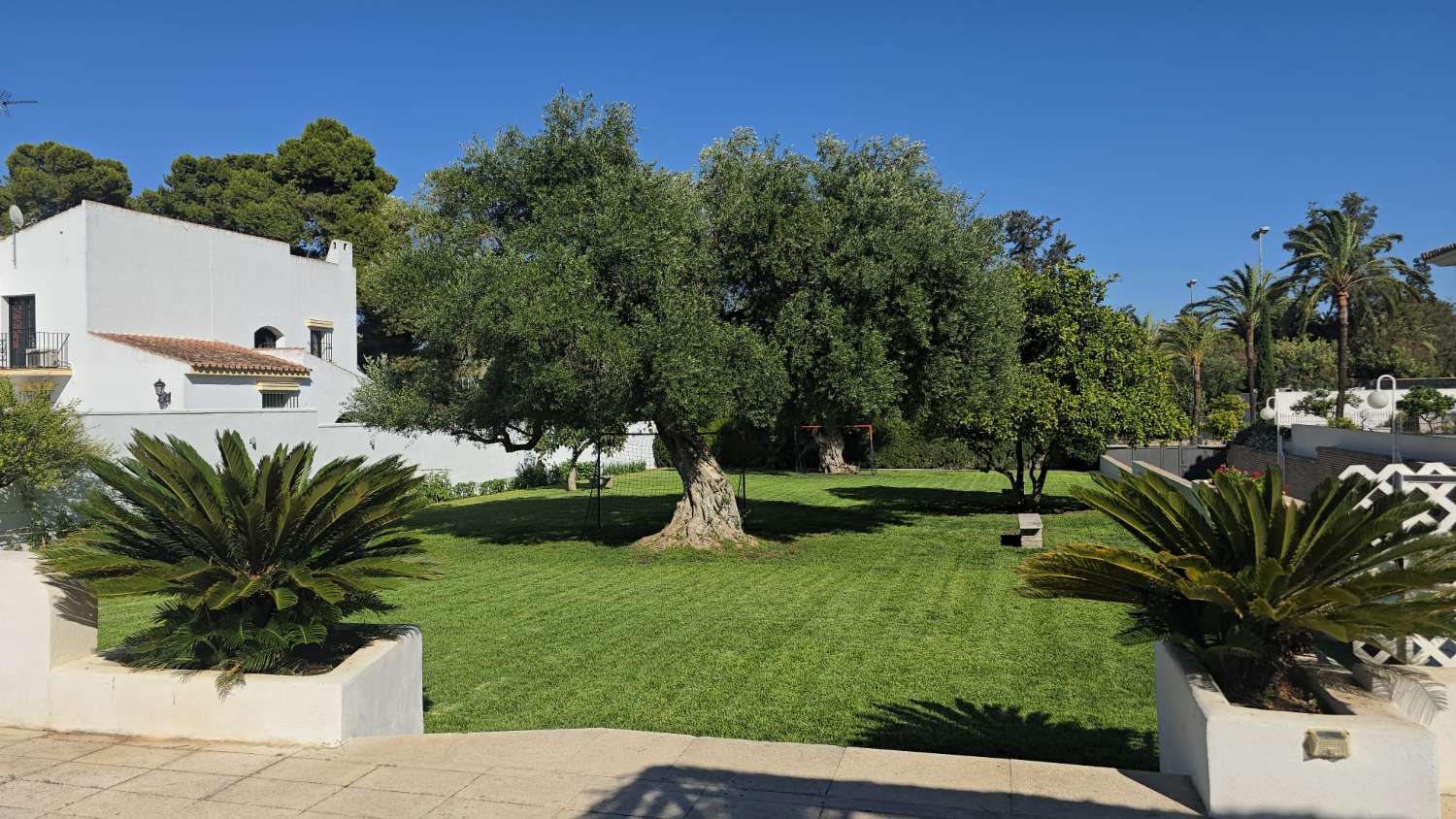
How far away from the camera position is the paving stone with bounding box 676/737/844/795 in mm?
4402

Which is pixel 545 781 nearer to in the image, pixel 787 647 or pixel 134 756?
pixel 134 756

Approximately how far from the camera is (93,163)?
1724 inches

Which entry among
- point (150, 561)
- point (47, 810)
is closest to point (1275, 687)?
point (47, 810)

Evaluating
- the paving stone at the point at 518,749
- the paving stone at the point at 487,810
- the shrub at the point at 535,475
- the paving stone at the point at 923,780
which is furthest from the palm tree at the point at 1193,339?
the paving stone at the point at 487,810

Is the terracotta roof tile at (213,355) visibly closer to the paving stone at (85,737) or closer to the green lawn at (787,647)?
the green lawn at (787,647)

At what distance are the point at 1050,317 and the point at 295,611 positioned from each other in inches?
671

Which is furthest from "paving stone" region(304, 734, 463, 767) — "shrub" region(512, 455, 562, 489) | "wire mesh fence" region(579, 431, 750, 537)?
"shrub" region(512, 455, 562, 489)

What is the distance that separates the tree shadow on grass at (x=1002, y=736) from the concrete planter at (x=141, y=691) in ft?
9.74

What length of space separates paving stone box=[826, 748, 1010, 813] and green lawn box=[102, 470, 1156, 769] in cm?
121

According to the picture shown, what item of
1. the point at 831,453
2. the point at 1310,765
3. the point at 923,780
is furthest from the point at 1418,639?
the point at 831,453

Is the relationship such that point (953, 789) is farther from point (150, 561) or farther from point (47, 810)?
point (150, 561)

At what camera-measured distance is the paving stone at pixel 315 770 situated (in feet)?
14.7

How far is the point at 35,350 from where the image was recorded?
76.8ft

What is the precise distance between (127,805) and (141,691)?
1121 millimetres
